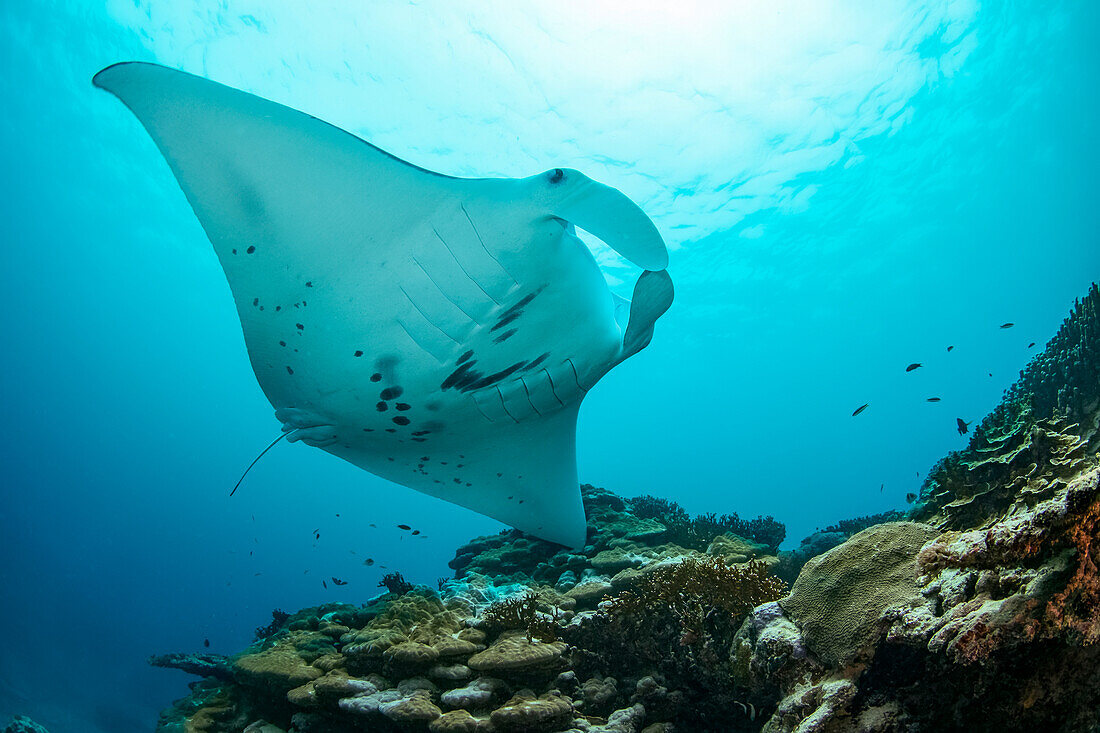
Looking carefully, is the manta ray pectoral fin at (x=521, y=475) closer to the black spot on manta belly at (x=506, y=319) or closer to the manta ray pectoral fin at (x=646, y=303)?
the manta ray pectoral fin at (x=646, y=303)

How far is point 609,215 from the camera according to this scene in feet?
9.15

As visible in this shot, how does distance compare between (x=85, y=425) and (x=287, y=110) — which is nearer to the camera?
(x=287, y=110)

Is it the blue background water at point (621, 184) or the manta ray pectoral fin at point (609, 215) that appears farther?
the blue background water at point (621, 184)

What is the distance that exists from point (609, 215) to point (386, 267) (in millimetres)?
1410

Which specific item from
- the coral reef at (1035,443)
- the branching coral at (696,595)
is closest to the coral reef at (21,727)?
the branching coral at (696,595)

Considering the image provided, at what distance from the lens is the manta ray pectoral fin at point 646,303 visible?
3.19m

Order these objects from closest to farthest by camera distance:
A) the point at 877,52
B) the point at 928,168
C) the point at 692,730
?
the point at 692,730
the point at 877,52
the point at 928,168

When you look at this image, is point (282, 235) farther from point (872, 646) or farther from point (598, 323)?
point (872, 646)

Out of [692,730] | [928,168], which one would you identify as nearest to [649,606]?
[692,730]

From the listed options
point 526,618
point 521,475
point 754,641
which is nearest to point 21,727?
point 521,475

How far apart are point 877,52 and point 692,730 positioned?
2080 cm

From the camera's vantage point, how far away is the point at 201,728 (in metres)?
3.33

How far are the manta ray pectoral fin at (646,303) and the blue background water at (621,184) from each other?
1485cm

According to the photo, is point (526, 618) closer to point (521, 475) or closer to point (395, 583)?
point (521, 475)
